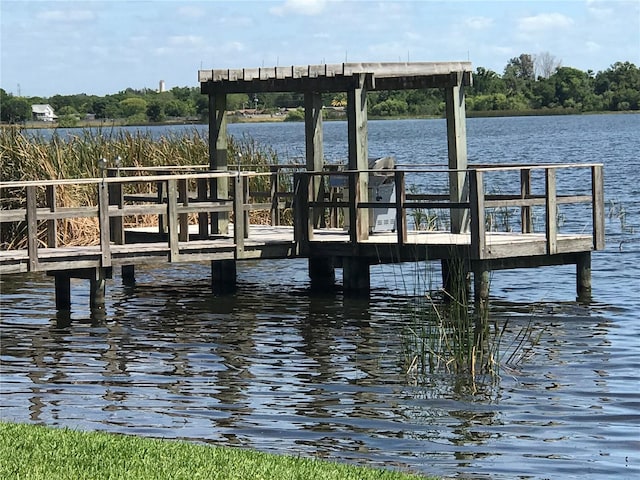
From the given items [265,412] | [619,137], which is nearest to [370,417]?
[265,412]

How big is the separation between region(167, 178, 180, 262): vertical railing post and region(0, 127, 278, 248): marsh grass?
13.4 ft

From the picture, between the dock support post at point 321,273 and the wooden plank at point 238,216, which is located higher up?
the wooden plank at point 238,216

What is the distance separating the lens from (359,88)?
17891 millimetres

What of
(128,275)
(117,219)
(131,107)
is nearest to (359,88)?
(117,219)

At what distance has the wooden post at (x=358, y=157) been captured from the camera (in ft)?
58.4

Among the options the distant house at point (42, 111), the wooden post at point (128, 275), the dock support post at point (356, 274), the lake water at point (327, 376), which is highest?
the distant house at point (42, 111)

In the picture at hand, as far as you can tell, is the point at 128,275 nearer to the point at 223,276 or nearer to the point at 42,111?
the point at 223,276

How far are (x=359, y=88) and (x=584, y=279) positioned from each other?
4.42 m

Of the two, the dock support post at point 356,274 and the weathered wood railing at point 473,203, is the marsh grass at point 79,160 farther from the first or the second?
the dock support post at point 356,274

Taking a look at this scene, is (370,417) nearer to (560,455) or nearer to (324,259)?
(560,455)

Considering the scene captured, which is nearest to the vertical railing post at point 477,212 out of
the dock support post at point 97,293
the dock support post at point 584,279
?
the dock support post at point 584,279

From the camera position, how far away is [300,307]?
18594 mm

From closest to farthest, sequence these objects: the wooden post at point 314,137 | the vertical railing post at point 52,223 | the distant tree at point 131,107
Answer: the vertical railing post at point 52,223
the wooden post at point 314,137
the distant tree at point 131,107

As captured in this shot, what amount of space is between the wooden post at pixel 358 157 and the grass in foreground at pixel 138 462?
8265 millimetres
